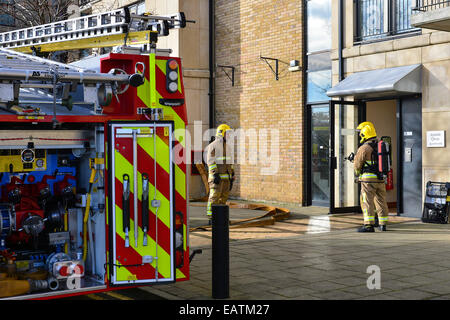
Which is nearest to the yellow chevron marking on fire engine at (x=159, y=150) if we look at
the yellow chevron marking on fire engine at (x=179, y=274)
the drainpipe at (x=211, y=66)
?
the yellow chevron marking on fire engine at (x=179, y=274)

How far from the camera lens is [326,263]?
7.65 m

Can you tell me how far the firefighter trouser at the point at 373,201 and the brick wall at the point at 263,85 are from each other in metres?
4.47

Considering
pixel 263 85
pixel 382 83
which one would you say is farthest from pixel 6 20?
pixel 382 83

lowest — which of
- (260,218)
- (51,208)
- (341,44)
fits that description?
(260,218)

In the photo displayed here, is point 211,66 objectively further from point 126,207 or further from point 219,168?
point 126,207

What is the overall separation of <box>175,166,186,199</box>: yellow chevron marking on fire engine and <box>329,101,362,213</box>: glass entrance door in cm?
836

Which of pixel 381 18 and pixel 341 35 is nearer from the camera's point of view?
Result: pixel 381 18

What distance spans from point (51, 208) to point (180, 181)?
124cm

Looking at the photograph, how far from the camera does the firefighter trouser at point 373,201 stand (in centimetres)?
1062

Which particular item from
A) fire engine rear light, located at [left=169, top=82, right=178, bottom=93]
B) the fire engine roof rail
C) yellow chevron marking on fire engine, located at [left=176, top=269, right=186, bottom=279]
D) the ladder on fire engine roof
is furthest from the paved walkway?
the ladder on fire engine roof

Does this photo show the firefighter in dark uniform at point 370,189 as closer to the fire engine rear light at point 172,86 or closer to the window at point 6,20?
the fire engine rear light at point 172,86

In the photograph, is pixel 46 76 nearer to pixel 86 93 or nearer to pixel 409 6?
pixel 86 93

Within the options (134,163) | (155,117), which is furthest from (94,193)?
(155,117)

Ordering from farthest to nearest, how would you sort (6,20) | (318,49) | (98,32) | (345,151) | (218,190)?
(6,20) < (318,49) < (345,151) < (218,190) < (98,32)
